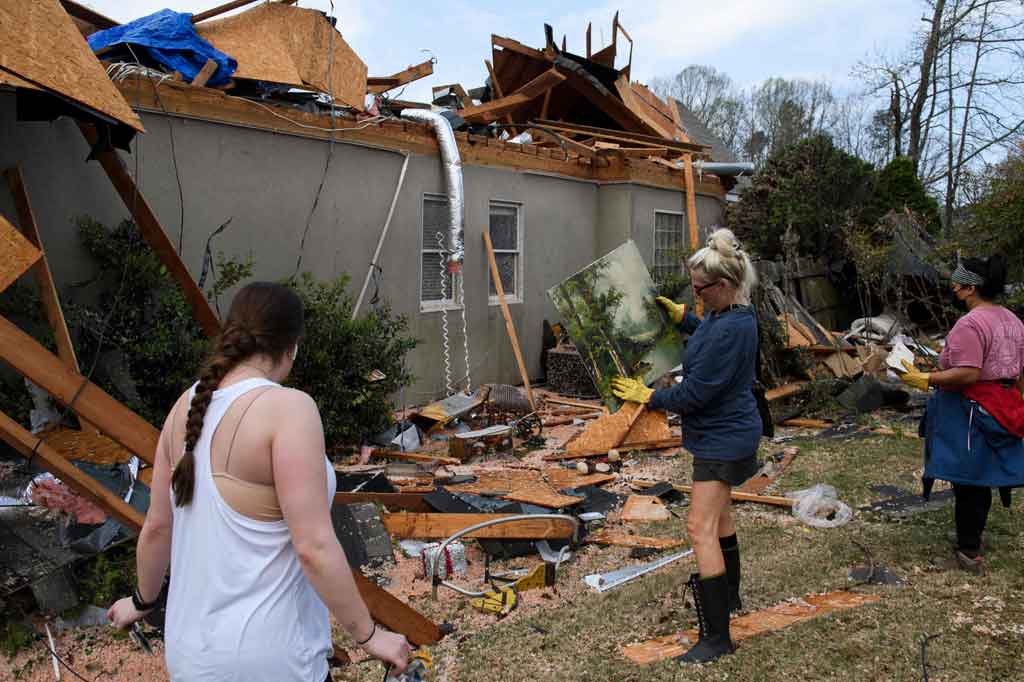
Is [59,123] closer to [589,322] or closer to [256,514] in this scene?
[589,322]

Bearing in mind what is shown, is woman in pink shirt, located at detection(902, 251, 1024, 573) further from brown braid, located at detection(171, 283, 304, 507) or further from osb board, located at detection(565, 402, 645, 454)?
brown braid, located at detection(171, 283, 304, 507)

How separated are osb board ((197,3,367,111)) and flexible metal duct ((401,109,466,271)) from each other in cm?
101

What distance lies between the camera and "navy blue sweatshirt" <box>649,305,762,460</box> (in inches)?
132

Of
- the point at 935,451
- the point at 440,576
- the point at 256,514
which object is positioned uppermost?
the point at 256,514

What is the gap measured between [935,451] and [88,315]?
6127 millimetres

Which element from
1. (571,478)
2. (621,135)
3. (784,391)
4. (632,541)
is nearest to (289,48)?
(571,478)

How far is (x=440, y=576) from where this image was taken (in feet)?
15.5

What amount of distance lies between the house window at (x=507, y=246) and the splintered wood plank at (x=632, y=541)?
5.96m

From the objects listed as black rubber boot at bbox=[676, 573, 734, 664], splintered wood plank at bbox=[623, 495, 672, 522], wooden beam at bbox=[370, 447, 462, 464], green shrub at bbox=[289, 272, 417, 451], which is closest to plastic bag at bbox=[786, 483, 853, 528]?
splintered wood plank at bbox=[623, 495, 672, 522]

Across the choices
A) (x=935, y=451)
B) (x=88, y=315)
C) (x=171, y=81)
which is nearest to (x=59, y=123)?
(x=171, y=81)

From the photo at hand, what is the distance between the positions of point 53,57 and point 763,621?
4.93 m

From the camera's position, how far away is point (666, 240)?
13.8m

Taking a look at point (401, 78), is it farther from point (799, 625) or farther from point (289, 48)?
point (799, 625)

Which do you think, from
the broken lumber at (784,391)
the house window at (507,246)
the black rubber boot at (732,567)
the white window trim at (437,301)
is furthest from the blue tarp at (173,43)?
the broken lumber at (784,391)
